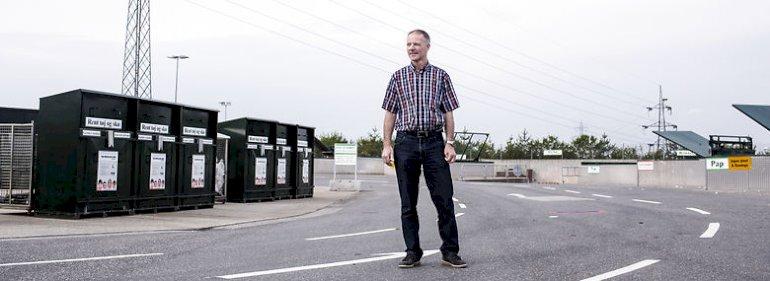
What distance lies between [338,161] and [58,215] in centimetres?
1513

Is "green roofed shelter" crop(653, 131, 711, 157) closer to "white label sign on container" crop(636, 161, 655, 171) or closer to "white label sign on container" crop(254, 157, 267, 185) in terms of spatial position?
"white label sign on container" crop(636, 161, 655, 171)

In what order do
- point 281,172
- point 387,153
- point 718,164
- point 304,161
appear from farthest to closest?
point 718,164, point 304,161, point 281,172, point 387,153

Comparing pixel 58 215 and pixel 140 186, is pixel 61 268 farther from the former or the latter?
pixel 140 186

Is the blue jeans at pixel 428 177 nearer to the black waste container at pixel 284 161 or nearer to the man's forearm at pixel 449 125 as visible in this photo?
the man's forearm at pixel 449 125

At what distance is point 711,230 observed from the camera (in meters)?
7.81

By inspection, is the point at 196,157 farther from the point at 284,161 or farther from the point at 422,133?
the point at 422,133

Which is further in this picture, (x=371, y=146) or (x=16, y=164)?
(x=371, y=146)

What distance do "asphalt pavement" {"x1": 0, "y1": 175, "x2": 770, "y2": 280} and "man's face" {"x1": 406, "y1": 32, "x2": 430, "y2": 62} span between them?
1640 mm

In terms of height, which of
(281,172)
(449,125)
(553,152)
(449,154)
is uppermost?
(553,152)

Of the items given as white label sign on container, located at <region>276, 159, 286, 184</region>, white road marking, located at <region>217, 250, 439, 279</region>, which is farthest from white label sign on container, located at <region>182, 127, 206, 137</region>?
white road marking, located at <region>217, 250, 439, 279</region>

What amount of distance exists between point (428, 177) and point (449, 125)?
1.47 feet

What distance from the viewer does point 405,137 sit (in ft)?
16.1

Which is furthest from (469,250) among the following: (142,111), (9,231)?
(142,111)

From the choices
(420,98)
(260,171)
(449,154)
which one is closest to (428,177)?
(449,154)
